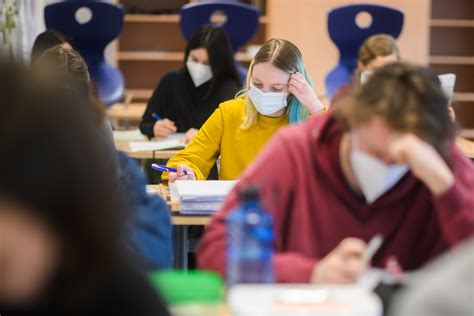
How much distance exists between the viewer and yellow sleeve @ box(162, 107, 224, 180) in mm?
3523

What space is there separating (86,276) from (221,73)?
360cm

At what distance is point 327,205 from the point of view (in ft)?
6.92

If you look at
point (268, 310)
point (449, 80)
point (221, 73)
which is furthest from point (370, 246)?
point (221, 73)

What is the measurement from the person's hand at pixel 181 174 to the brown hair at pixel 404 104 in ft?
4.55

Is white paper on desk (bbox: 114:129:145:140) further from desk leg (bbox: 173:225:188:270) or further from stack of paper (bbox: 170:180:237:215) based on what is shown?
stack of paper (bbox: 170:180:237:215)

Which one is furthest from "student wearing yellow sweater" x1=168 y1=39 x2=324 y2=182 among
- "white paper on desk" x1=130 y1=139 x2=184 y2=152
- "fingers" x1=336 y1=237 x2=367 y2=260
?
"fingers" x1=336 y1=237 x2=367 y2=260

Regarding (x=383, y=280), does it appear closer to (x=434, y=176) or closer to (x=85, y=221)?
(x=434, y=176)

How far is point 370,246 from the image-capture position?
79.8 inches

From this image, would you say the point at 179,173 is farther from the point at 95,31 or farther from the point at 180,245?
the point at 95,31

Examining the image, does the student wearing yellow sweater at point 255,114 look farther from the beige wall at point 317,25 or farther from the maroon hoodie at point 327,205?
the beige wall at point 317,25

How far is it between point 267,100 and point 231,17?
10.7 feet

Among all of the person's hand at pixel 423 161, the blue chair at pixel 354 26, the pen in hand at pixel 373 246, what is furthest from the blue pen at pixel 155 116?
the person's hand at pixel 423 161

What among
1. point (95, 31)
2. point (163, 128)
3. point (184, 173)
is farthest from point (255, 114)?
point (95, 31)

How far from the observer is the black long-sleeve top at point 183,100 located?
4844 mm
